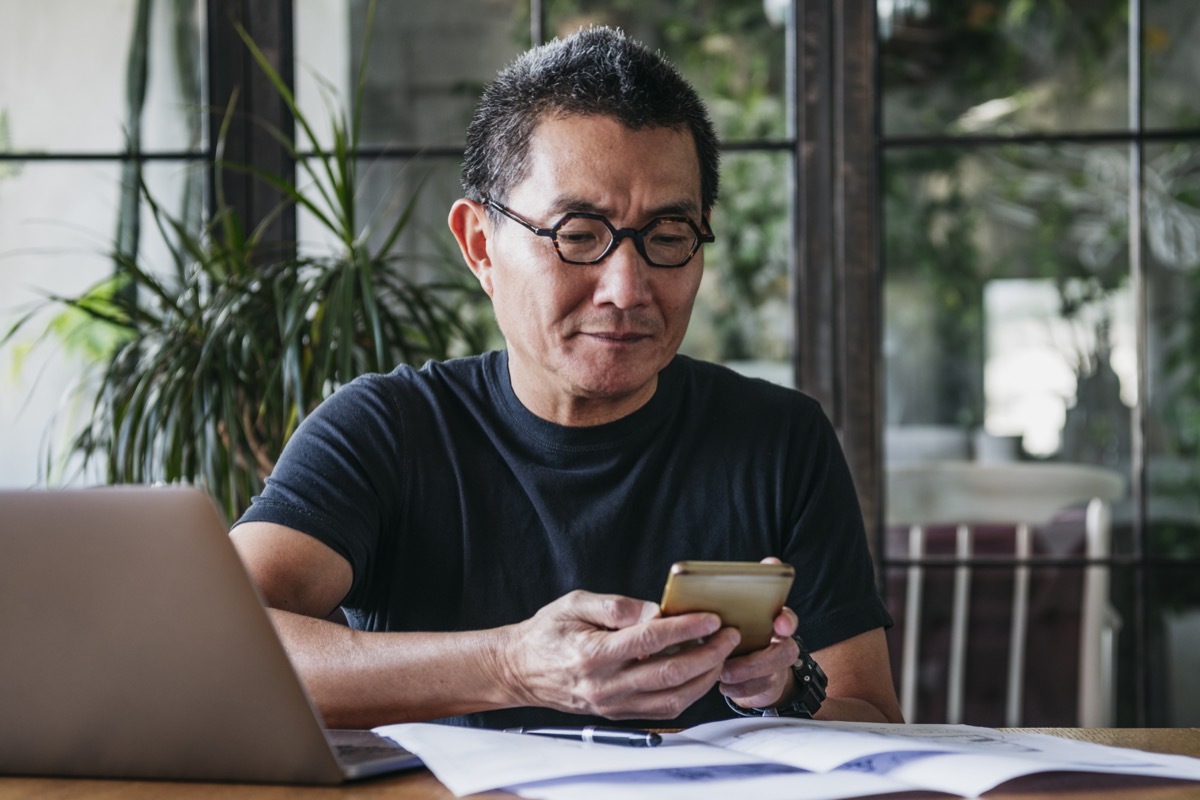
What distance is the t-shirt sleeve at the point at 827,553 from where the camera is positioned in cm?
147

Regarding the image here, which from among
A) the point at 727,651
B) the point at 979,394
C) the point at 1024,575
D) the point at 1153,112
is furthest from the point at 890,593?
the point at 727,651

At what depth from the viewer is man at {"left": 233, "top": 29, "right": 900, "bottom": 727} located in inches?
55.6

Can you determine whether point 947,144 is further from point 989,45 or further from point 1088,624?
point 1088,624

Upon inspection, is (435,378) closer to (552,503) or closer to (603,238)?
(552,503)

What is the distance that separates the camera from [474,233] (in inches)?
62.7

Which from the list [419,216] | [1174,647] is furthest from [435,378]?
[1174,647]

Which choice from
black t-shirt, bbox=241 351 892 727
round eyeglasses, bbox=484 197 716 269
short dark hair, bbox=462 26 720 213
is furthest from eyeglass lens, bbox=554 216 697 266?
black t-shirt, bbox=241 351 892 727

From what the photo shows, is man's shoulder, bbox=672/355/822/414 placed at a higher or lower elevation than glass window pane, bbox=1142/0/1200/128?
lower

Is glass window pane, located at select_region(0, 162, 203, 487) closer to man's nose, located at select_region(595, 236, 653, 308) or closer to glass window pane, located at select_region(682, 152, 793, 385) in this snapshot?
glass window pane, located at select_region(682, 152, 793, 385)

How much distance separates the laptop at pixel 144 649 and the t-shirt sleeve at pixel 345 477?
19.5 inches

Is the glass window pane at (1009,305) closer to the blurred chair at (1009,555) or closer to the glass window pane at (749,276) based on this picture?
→ the blurred chair at (1009,555)

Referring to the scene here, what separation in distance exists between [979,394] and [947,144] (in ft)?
1.97

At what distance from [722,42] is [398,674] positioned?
2210 mm

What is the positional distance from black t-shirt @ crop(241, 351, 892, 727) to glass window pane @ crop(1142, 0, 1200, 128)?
187 centimetres
